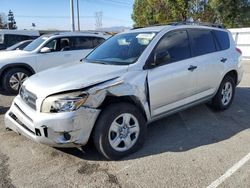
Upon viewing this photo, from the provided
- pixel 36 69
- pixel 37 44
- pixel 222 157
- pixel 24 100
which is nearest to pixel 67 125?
pixel 24 100

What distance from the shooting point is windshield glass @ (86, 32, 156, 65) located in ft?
14.1

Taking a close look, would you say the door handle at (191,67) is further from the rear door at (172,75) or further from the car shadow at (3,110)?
the car shadow at (3,110)

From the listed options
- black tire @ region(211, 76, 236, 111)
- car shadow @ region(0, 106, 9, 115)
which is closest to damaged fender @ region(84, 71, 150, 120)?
black tire @ region(211, 76, 236, 111)

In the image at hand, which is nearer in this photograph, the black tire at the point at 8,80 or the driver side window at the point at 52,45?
the black tire at the point at 8,80

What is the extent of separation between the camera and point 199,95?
5.09 meters

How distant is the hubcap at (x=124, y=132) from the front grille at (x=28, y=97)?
105cm

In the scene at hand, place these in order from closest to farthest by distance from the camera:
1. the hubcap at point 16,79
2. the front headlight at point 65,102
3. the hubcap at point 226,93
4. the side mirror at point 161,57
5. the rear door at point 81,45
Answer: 1. the front headlight at point 65,102
2. the side mirror at point 161,57
3. the hubcap at point 226,93
4. the hubcap at point 16,79
5. the rear door at point 81,45

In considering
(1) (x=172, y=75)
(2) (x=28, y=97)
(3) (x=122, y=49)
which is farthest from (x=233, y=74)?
(2) (x=28, y=97)

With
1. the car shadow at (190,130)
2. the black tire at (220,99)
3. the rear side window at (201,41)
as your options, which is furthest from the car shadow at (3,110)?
the black tire at (220,99)

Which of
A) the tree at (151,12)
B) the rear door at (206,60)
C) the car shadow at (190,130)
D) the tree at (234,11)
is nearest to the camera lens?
the car shadow at (190,130)

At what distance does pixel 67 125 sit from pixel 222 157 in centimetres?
208

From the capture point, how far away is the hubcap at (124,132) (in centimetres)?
375

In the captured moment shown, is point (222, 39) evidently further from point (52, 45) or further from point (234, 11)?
point (234, 11)

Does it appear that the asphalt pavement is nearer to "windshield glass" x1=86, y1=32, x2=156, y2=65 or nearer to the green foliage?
"windshield glass" x1=86, y1=32, x2=156, y2=65
